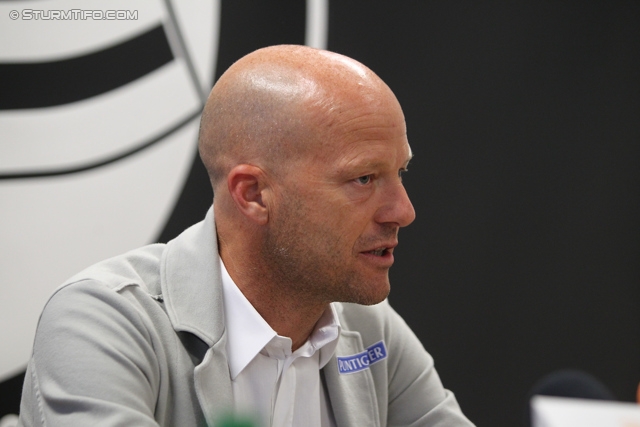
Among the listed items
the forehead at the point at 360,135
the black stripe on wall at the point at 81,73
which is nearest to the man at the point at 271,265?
the forehead at the point at 360,135

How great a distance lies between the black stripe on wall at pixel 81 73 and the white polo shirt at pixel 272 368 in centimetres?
118

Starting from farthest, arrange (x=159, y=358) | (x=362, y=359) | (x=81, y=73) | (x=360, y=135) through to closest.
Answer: (x=81, y=73)
(x=362, y=359)
(x=360, y=135)
(x=159, y=358)

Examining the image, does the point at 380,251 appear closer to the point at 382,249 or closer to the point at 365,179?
the point at 382,249

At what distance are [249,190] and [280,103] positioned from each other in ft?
0.66

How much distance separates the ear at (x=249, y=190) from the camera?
168 cm

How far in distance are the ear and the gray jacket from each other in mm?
99

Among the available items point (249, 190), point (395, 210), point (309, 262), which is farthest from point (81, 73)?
point (395, 210)

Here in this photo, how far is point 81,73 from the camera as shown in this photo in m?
2.65

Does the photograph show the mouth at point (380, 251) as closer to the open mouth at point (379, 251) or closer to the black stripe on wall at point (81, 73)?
the open mouth at point (379, 251)

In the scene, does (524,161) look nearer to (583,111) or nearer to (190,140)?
(583,111)

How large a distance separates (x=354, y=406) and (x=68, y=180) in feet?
4.57

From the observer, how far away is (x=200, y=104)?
2.67 m

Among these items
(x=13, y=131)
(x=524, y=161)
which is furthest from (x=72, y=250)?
(x=524, y=161)

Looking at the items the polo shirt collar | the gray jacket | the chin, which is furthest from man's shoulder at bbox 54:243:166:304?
the chin
